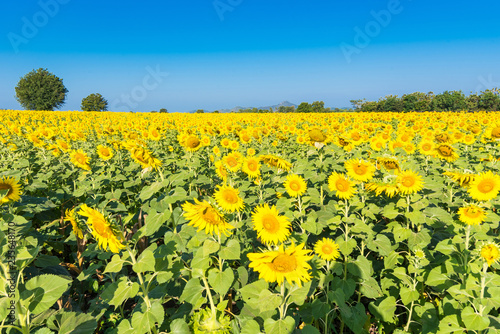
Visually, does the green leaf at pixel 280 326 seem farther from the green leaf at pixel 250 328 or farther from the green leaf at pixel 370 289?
the green leaf at pixel 370 289

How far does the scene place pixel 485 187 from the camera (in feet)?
9.31

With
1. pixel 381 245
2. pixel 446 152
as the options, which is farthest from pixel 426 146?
pixel 381 245

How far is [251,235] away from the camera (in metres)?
3.55

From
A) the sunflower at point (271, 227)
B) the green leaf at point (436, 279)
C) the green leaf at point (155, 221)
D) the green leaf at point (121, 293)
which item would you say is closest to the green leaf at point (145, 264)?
the green leaf at point (121, 293)

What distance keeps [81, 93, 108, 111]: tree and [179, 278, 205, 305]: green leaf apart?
73.7 meters

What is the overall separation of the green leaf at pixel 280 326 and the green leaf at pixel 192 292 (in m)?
0.65

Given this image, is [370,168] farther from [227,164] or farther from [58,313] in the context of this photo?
[58,313]

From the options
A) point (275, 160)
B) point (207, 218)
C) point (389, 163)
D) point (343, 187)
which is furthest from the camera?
point (275, 160)

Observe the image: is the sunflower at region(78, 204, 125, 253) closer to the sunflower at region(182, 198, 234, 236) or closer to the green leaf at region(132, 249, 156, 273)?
the green leaf at region(132, 249, 156, 273)

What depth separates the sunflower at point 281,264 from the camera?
172 cm

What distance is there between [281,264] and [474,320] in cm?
169

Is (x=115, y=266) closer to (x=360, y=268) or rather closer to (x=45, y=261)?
(x=45, y=261)

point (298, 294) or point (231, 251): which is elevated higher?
point (231, 251)

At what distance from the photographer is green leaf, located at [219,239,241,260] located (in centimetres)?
203
